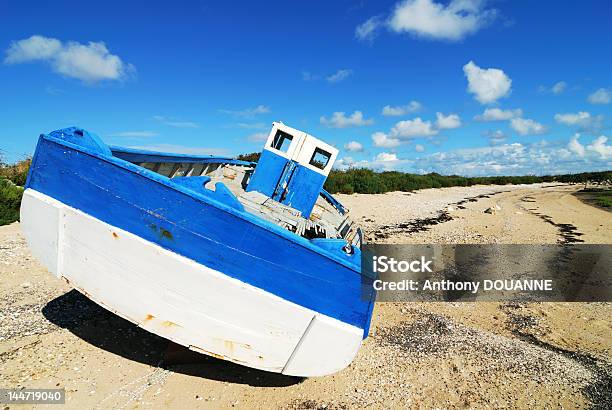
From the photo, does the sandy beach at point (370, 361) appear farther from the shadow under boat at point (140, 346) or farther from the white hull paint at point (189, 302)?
the white hull paint at point (189, 302)

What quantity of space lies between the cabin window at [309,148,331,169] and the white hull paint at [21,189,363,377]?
10.6 feet

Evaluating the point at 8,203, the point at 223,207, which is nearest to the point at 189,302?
the point at 223,207

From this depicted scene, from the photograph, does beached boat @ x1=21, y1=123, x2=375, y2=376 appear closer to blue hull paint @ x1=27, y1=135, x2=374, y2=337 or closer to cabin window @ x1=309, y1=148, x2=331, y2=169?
blue hull paint @ x1=27, y1=135, x2=374, y2=337

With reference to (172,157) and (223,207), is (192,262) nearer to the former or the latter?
(223,207)

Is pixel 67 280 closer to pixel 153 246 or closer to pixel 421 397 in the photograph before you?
pixel 153 246

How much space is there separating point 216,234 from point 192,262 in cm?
36

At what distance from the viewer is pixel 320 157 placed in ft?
20.8

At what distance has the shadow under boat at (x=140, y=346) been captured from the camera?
429cm

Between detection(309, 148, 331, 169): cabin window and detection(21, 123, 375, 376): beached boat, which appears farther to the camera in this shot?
detection(309, 148, 331, 169): cabin window

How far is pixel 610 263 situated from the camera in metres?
9.29

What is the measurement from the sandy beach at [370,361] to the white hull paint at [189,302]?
1.94ft

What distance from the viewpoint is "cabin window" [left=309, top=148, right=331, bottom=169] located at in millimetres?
6297

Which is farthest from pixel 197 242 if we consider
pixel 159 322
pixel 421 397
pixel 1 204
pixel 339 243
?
pixel 1 204

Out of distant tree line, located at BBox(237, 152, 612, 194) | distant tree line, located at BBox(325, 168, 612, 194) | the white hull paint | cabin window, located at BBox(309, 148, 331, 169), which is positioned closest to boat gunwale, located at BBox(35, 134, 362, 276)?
the white hull paint
